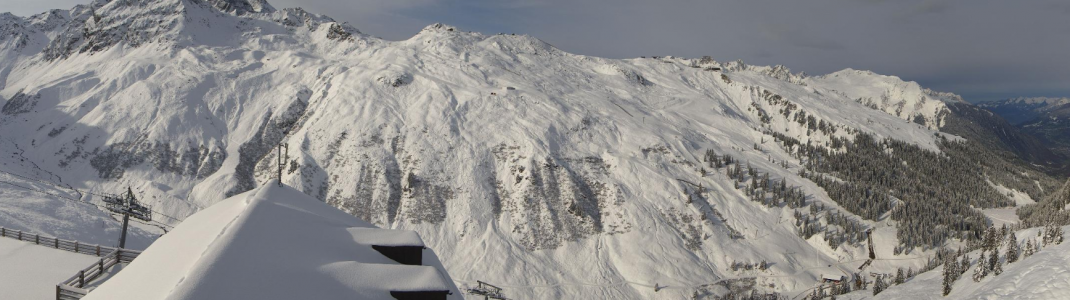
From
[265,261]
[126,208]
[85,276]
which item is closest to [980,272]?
[265,261]

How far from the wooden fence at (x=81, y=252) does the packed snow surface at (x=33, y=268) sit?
1.42 feet

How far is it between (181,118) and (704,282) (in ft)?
329

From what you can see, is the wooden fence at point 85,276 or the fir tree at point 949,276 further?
the fir tree at point 949,276

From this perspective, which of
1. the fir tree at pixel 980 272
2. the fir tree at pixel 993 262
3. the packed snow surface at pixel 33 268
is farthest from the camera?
the fir tree at pixel 980 272

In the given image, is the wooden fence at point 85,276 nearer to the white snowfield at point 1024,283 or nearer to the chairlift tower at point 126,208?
the chairlift tower at point 126,208

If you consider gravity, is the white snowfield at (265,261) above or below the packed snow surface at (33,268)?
above

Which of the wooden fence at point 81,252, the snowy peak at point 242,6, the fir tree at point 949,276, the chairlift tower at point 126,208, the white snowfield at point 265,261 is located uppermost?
the snowy peak at point 242,6

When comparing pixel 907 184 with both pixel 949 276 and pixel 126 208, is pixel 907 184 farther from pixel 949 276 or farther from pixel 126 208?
pixel 126 208

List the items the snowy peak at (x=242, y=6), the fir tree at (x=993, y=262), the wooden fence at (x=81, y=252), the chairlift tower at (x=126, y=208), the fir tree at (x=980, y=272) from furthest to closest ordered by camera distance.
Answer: the snowy peak at (x=242, y=6)
the fir tree at (x=980, y=272)
the chairlift tower at (x=126, y=208)
the fir tree at (x=993, y=262)
the wooden fence at (x=81, y=252)

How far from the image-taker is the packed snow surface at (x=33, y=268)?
24969 mm

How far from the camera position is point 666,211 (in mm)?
78688

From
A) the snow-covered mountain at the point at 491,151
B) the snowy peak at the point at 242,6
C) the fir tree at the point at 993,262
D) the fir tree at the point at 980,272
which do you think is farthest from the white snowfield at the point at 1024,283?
the snowy peak at the point at 242,6

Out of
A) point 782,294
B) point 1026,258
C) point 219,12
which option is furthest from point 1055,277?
point 219,12

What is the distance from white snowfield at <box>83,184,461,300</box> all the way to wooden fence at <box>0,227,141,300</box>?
4811 millimetres
